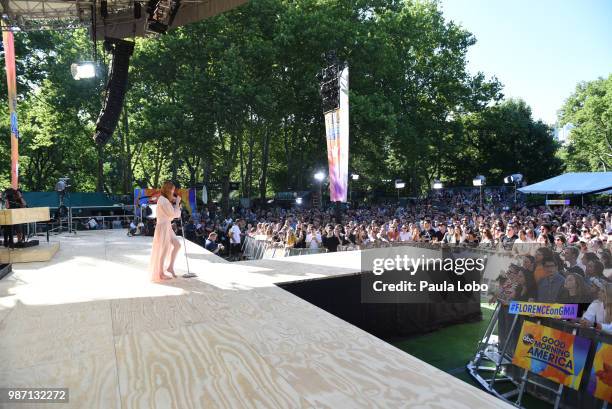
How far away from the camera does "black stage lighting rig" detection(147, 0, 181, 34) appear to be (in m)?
9.65

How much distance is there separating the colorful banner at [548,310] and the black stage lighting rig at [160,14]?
920 centimetres

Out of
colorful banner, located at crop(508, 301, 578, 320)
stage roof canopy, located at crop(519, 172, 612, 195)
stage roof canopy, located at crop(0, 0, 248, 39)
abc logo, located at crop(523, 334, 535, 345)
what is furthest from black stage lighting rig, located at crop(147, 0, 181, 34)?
stage roof canopy, located at crop(519, 172, 612, 195)

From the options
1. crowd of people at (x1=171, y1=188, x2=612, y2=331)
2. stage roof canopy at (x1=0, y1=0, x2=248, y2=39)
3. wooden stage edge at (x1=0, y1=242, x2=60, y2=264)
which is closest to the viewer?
crowd of people at (x1=171, y1=188, x2=612, y2=331)

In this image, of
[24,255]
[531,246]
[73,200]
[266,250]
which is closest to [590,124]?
[531,246]

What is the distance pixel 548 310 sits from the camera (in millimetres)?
4973

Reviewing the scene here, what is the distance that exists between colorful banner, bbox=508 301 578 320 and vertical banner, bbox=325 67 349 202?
6808mm

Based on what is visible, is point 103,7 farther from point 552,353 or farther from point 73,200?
point 73,200

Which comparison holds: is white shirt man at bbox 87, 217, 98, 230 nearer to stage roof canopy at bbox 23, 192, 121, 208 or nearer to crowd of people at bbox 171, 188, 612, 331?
stage roof canopy at bbox 23, 192, 121, 208

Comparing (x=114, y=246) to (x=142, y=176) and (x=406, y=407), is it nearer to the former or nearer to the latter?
(x=406, y=407)

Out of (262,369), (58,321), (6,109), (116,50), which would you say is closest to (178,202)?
(58,321)

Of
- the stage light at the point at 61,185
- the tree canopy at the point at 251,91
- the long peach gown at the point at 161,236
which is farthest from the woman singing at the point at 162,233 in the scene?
the tree canopy at the point at 251,91

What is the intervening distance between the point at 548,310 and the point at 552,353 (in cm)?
54

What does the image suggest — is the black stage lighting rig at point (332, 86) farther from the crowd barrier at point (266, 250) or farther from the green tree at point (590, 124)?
the green tree at point (590, 124)

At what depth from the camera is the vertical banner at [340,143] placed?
37.7 ft
